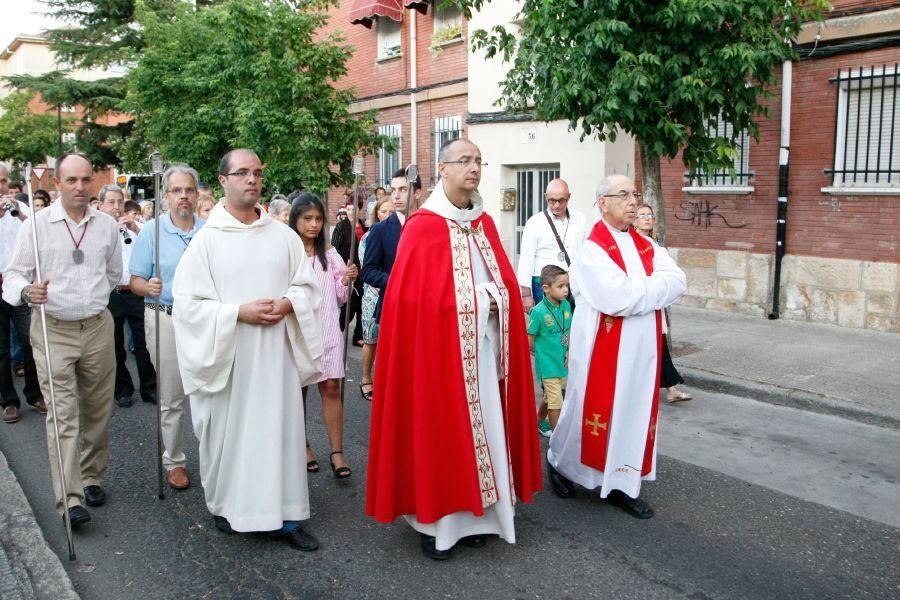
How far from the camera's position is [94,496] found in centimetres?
511

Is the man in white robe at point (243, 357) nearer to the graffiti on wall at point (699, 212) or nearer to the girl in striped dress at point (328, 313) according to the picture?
the girl in striped dress at point (328, 313)

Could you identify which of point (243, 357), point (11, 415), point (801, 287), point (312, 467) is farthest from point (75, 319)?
point (801, 287)

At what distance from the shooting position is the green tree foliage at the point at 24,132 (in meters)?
37.6

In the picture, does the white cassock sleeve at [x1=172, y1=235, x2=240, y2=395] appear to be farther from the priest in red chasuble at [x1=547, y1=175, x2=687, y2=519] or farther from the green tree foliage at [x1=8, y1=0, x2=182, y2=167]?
the green tree foliage at [x1=8, y1=0, x2=182, y2=167]

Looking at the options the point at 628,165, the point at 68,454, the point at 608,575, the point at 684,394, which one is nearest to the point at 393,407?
the point at 608,575

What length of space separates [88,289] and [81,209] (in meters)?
0.49

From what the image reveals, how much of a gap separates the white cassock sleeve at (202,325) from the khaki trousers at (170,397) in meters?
1.02

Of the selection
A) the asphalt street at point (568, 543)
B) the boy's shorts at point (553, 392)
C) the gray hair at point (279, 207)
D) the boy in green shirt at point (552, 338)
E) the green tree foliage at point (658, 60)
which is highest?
the green tree foliage at point (658, 60)

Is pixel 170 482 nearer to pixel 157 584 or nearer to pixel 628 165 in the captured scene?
pixel 157 584

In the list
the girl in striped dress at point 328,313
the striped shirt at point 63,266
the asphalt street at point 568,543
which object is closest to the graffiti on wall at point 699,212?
the asphalt street at point 568,543

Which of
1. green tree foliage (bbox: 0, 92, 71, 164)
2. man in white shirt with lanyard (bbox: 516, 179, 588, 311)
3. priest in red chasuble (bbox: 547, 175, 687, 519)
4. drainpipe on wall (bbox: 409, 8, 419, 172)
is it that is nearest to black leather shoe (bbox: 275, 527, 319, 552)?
priest in red chasuble (bbox: 547, 175, 687, 519)

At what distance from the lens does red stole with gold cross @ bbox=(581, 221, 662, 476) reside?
15.7 ft

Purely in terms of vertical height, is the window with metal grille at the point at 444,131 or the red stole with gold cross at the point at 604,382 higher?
the window with metal grille at the point at 444,131

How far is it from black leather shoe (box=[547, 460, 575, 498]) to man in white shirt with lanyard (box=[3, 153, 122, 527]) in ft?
8.88
